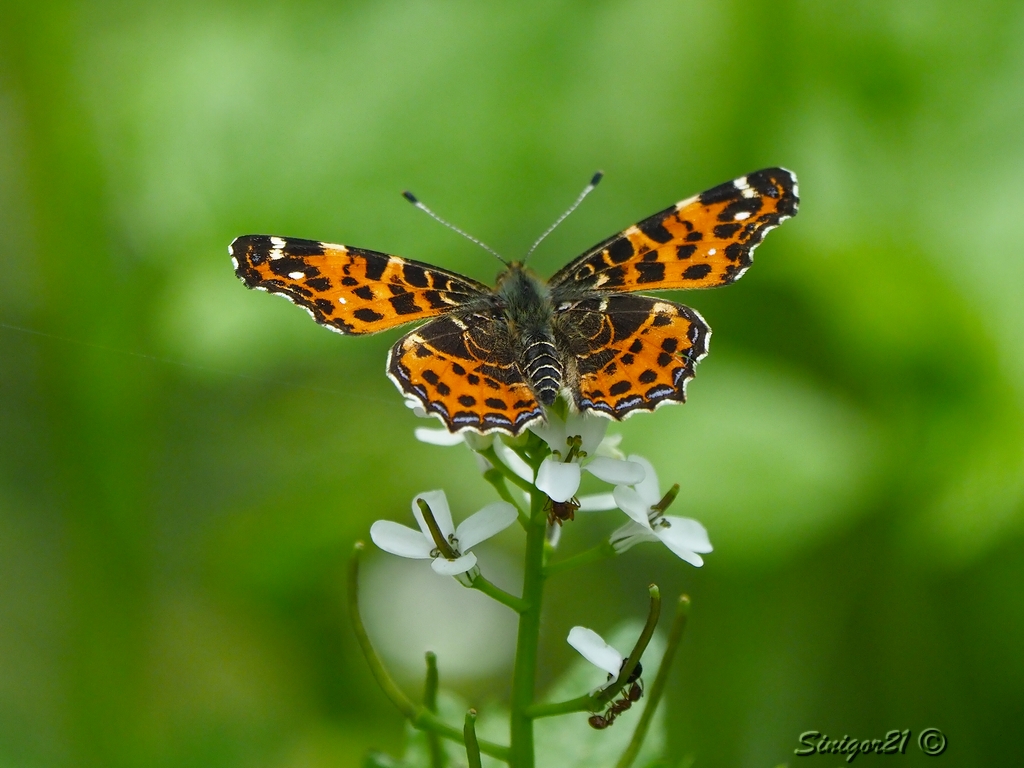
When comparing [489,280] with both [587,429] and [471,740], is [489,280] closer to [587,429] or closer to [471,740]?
[587,429]

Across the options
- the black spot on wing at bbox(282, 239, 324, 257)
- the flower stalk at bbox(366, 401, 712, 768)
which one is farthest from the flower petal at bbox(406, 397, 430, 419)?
the black spot on wing at bbox(282, 239, 324, 257)

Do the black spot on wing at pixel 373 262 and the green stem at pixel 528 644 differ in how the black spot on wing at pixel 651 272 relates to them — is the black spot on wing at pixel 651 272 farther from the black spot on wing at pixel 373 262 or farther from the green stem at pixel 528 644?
the green stem at pixel 528 644

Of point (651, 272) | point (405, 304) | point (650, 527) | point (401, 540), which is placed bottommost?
point (401, 540)

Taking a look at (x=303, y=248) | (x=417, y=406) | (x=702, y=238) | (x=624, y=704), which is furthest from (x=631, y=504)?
(x=303, y=248)

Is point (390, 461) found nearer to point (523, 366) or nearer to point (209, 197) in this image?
point (209, 197)

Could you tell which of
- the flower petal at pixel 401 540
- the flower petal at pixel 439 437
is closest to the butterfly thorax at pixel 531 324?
the flower petal at pixel 439 437

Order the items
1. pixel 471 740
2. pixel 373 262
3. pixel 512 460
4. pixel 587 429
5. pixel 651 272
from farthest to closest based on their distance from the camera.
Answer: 1. pixel 651 272
2. pixel 373 262
3. pixel 512 460
4. pixel 587 429
5. pixel 471 740

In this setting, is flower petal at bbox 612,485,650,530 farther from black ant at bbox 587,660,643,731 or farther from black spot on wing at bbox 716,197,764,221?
black spot on wing at bbox 716,197,764,221
